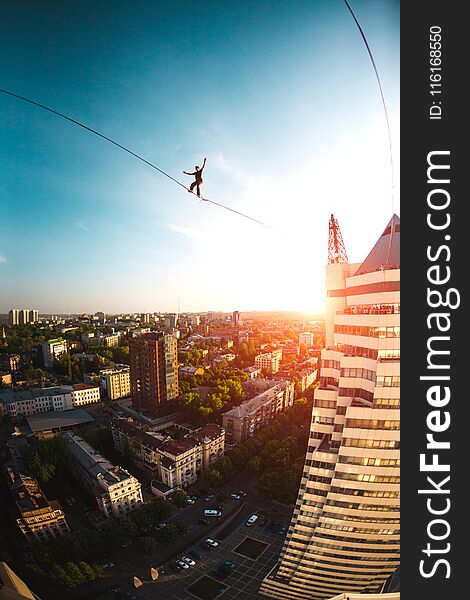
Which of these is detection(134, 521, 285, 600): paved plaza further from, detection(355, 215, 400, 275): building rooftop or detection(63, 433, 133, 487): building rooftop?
detection(355, 215, 400, 275): building rooftop

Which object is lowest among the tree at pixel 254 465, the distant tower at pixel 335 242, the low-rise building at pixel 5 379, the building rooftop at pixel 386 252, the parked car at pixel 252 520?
the parked car at pixel 252 520

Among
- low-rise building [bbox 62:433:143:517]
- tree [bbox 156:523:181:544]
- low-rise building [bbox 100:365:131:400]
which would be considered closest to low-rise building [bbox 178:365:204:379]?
low-rise building [bbox 100:365:131:400]

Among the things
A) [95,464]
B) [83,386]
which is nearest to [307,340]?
[83,386]

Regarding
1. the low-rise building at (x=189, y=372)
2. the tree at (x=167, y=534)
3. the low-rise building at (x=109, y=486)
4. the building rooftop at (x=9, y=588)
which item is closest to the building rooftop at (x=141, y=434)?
the low-rise building at (x=109, y=486)

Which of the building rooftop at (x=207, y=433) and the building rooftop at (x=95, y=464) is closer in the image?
the building rooftop at (x=95, y=464)

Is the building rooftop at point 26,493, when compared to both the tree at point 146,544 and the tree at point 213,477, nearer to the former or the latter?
the tree at point 146,544

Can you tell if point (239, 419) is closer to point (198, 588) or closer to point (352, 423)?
point (198, 588)
